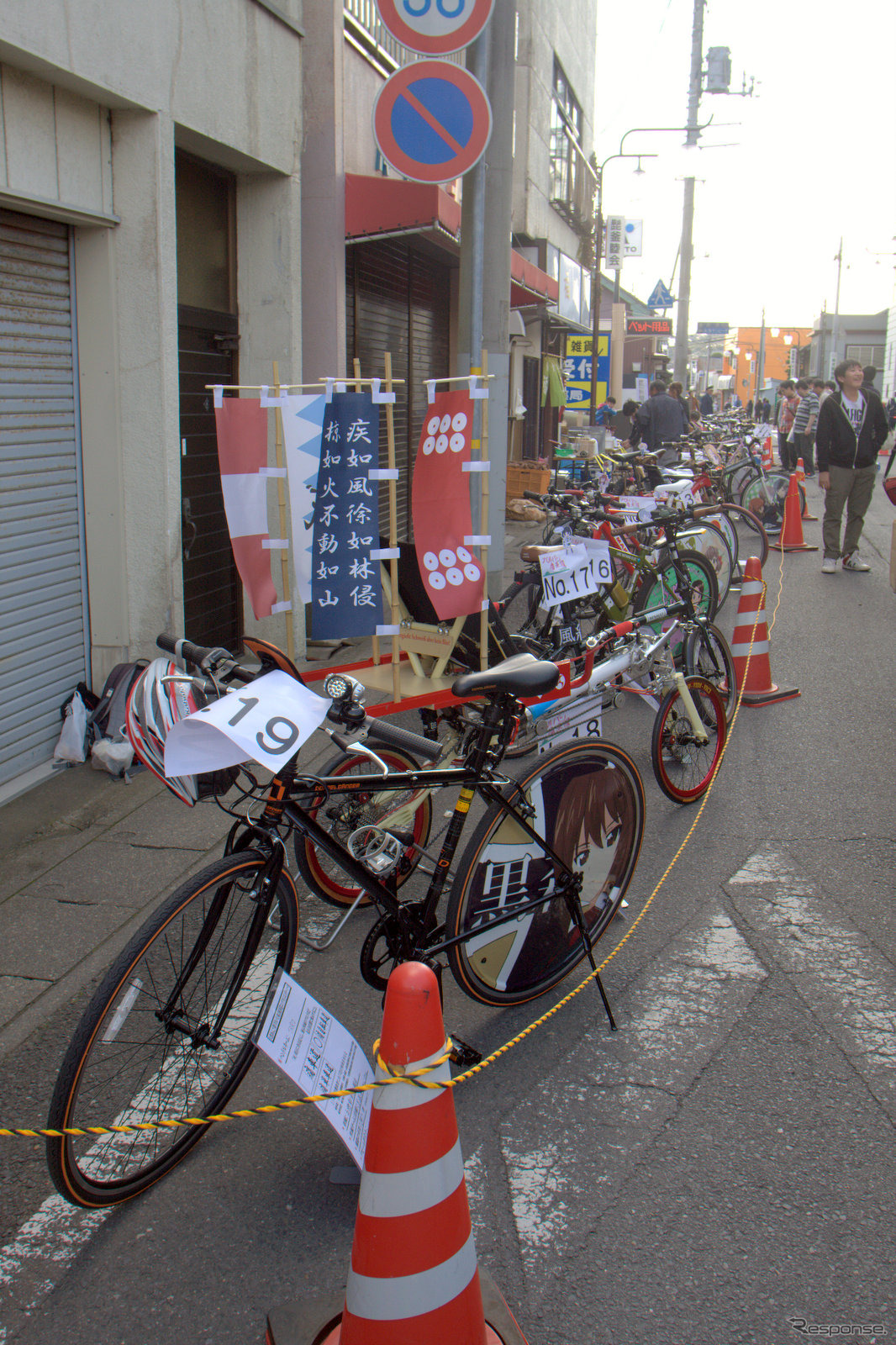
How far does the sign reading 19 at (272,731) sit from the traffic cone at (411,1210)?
2.37ft

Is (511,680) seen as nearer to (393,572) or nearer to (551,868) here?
(551,868)

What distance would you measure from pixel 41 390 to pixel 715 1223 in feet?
16.5

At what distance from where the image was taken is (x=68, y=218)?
5.64 metres

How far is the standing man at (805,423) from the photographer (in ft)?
64.5

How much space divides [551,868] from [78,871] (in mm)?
2265

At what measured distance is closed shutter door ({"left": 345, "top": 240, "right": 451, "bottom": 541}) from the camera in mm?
10461

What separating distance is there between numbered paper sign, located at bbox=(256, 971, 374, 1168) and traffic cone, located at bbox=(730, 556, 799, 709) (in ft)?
16.4

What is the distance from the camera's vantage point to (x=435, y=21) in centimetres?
686

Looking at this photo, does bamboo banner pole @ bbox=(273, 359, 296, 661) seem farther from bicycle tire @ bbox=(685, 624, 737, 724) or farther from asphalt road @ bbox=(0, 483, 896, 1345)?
bicycle tire @ bbox=(685, 624, 737, 724)

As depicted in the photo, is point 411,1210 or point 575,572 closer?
point 411,1210

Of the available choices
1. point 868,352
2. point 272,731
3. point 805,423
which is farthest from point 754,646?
point 868,352

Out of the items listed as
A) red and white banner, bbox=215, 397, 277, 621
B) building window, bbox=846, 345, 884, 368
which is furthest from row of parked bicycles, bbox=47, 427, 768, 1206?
building window, bbox=846, 345, 884, 368

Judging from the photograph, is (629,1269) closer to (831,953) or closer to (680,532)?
(831,953)

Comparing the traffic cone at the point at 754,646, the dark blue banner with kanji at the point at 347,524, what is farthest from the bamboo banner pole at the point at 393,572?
the traffic cone at the point at 754,646
